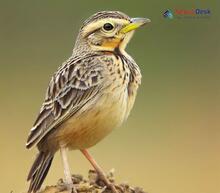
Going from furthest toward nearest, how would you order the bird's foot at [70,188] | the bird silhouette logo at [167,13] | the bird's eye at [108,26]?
the bird silhouette logo at [167,13]
the bird's eye at [108,26]
the bird's foot at [70,188]

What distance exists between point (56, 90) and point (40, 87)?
193 inches

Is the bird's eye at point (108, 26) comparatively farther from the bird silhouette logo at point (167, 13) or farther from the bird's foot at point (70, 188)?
the bird silhouette logo at point (167, 13)

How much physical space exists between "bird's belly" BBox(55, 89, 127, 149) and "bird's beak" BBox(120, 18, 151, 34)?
0.57m

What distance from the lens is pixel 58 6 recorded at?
14078 mm

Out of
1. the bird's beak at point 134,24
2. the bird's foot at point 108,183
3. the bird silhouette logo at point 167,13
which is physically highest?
the bird's beak at point 134,24

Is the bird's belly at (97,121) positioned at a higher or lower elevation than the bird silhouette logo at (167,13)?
lower

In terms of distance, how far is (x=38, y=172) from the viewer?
785 cm

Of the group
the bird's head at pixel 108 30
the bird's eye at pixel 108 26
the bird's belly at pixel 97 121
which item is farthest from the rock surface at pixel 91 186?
the bird's eye at pixel 108 26

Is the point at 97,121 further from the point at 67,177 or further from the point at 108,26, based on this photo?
the point at 108,26

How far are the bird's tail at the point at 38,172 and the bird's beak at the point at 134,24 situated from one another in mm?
1206

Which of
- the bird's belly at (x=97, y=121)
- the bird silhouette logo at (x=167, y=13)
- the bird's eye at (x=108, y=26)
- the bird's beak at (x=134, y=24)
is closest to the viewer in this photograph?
the bird's belly at (x=97, y=121)

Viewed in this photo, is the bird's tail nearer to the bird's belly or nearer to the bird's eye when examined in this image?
the bird's belly

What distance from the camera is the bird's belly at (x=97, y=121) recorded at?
781 centimetres

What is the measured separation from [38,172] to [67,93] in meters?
0.68
